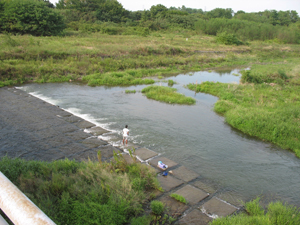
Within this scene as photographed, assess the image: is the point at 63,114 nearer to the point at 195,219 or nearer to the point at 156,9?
the point at 195,219

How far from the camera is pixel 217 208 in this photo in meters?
6.10

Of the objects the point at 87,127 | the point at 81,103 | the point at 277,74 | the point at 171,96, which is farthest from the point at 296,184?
the point at 277,74

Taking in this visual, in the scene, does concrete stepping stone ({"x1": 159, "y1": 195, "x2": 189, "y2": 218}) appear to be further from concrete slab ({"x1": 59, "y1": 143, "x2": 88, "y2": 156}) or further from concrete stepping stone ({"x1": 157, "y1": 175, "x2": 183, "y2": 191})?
concrete slab ({"x1": 59, "y1": 143, "x2": 88, "y2": 156})

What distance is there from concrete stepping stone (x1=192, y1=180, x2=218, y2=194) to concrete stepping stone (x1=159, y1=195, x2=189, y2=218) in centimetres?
116

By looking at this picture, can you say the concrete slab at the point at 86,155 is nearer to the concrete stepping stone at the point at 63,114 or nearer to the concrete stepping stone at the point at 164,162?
the concrete stepping stone at the point at 164,162

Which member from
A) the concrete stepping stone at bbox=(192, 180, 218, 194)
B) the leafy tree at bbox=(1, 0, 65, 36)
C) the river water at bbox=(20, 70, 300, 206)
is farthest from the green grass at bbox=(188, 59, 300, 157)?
the leafy tree at bbox=(1, 0, 65, 36)

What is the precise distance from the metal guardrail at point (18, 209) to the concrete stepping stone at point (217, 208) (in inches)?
212

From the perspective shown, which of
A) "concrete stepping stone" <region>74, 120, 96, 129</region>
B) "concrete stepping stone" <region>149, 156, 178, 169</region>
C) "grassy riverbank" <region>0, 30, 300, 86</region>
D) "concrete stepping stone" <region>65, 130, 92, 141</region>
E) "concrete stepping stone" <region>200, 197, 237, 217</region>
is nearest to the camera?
"concrete stepping stone" <region>200, 197, 237, 217</region>

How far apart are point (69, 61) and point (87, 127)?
14169mm

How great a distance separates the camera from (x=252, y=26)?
6406cm

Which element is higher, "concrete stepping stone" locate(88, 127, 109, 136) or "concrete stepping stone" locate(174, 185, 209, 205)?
"concrete stepping stone" locate(88, 127, 109, 136)

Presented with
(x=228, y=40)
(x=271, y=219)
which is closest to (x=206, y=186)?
(x=271, y=219)

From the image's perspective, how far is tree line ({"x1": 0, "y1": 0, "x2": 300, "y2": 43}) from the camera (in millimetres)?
31188

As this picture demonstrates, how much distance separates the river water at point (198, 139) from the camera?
25.3 feet
